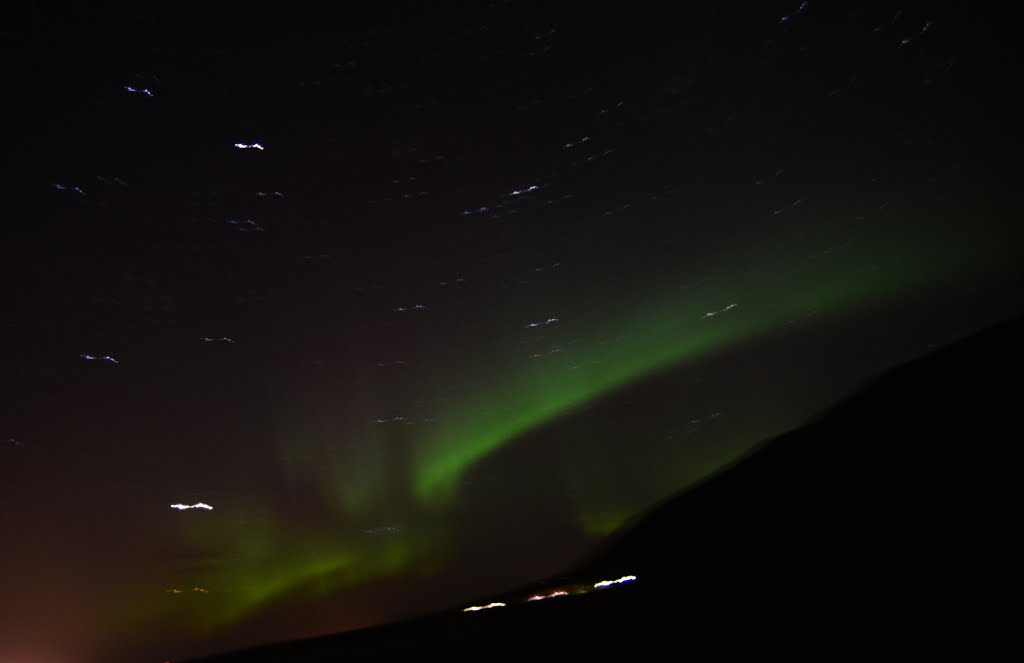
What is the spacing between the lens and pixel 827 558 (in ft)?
6.39

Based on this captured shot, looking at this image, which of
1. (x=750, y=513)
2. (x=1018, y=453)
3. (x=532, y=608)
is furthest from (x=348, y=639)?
(x=1018, y=453)

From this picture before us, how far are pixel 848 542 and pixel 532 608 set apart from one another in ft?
4.26

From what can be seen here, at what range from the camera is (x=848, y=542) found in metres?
2.06

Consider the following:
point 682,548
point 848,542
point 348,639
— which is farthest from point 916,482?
point 348,639

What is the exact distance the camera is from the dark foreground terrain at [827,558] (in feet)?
4.92

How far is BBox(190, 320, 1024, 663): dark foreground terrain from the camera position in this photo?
150 centimetres

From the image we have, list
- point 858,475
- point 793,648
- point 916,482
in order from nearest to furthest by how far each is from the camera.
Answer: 1. point 793,648
2. point 916,482
3. point 858,475

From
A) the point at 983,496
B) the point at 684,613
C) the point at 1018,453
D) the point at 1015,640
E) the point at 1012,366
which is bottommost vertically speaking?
the point at 1015,640

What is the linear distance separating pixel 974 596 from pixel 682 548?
1.55 metres

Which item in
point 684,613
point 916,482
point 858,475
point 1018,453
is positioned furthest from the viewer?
point 858,475

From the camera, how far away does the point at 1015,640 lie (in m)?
1.29

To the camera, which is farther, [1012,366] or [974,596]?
[1012,366]

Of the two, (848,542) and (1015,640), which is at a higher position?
(848,542)

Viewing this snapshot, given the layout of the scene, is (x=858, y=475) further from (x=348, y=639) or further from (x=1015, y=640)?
(x=348, y=639)
